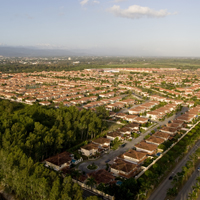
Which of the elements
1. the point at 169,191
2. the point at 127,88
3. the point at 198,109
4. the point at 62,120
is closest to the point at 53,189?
the point at 169,191

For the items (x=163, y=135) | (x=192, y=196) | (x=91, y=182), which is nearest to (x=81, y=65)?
(x=163, y=135)

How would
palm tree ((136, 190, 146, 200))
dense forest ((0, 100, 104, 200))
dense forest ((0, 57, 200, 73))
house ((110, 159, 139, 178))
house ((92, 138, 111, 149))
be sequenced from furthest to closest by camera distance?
dense forest ((0, 57, 200, 73)) < house ((92, 138, 111, 149)) < house ((110, 159, 139, 178)) < palm tree ((136, 190, 146, 200)) < dense forest ((0, 100, 104, 200))

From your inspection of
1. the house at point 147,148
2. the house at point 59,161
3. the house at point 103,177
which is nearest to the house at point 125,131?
the house at point 147,148

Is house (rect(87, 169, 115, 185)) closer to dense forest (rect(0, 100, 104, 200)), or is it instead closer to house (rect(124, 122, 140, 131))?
dense forest (rect(0, 100, 104, 200))

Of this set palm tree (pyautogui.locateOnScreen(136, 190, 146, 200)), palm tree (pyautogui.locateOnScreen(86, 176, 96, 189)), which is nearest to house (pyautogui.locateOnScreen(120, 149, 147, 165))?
palm tree (pyautogui.locateOnScreen(136, 190, 146, 200))

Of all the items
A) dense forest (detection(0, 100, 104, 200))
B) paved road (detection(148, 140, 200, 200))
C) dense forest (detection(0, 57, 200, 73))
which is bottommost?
paved road (detection(148, 140, 200, 200))

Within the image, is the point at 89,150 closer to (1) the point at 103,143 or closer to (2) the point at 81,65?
(1) the point at 103,143

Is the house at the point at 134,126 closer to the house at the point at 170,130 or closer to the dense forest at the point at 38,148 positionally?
the house at the point at 170,130

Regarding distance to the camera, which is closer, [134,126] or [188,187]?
[188,187]
